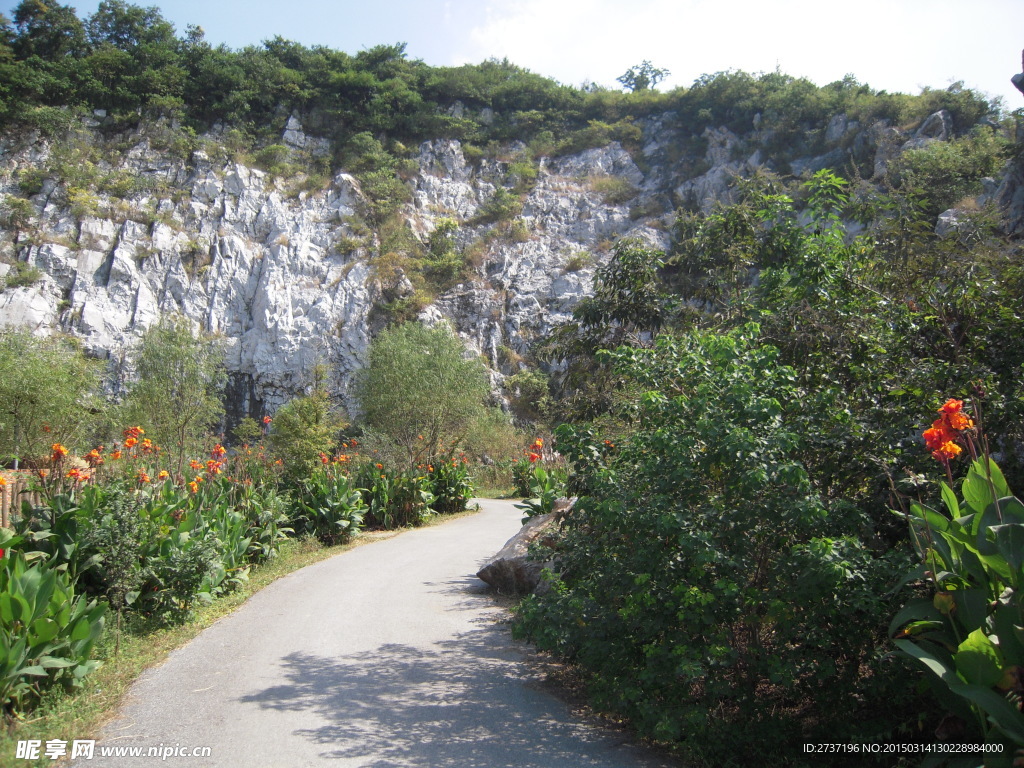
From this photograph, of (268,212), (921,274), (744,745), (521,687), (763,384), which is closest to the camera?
(744,745)

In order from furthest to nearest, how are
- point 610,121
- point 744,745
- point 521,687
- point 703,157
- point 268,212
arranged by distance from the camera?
point 610,121
point 703,157
point 268,212
point 521,687
point 744,745

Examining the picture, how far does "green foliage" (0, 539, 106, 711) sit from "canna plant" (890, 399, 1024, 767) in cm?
488

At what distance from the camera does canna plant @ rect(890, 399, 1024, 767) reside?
2.69m

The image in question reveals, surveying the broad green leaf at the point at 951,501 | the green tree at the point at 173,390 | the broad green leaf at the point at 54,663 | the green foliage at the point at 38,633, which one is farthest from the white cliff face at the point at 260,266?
the broad green leaf at the point at 951,501

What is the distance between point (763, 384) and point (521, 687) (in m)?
2.96

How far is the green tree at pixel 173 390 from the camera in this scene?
15.5 m

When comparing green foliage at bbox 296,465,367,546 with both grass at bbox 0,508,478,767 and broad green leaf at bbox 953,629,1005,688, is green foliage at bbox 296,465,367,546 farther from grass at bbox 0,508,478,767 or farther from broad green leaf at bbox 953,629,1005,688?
broad green leaf at bbox 953,629,1005,688

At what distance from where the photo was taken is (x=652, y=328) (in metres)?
7.01

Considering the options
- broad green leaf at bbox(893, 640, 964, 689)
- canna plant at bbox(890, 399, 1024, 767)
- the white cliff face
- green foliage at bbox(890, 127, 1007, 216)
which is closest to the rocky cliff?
the white cliff face

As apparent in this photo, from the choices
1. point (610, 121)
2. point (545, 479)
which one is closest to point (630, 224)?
point (610, 121)

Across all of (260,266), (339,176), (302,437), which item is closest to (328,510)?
(302,437)

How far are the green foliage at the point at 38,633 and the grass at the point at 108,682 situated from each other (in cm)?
14

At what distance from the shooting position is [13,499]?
21.2 ft

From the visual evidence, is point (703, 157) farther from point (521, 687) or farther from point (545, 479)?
point (521, 687)
